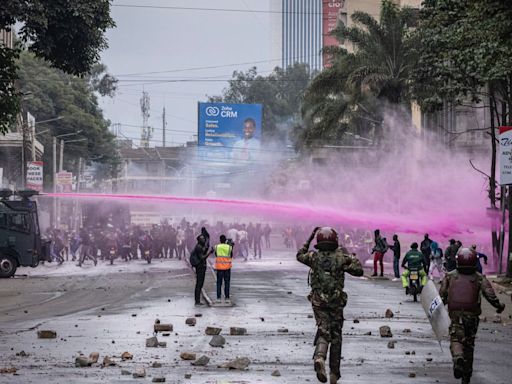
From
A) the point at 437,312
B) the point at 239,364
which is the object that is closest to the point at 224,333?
the point at 239,364

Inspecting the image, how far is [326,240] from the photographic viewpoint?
11266mm

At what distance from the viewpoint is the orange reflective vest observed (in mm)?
23938

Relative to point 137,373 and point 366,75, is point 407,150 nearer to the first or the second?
point 366,75

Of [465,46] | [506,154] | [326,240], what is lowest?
[326,240]

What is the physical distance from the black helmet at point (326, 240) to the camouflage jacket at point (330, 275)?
59 mm

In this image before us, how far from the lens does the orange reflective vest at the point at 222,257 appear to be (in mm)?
23938

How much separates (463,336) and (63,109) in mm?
88970

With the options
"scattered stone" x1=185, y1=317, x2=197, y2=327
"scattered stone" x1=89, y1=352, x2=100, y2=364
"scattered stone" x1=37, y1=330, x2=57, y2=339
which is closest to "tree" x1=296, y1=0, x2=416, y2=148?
"scattered stone" x1=185, y1=317, x2=197, y2=327

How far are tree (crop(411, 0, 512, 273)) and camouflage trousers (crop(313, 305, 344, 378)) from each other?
10.6m

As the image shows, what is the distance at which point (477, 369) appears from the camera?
508 inches

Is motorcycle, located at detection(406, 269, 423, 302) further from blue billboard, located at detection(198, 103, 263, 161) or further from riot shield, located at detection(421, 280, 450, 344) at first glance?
blue billboard, located at detection(198, 103, 263, 161)

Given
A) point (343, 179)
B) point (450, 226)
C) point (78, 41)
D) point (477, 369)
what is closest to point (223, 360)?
point (477, 369)

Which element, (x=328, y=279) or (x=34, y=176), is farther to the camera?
(x=34, y=176)

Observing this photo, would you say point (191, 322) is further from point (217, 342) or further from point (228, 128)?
point (228, 128)
